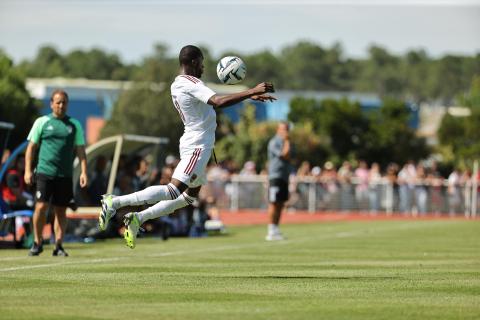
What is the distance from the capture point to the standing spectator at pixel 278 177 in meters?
23.0

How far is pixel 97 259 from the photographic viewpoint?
15.6 m

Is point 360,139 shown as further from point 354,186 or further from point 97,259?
point 97,259

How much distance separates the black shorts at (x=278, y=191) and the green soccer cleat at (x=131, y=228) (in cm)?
998

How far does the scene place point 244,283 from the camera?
1168 cm

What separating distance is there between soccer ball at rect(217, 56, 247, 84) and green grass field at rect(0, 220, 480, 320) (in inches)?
83.4

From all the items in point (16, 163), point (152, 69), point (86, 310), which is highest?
point (152, 69)

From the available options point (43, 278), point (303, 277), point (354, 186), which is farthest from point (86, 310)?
point (354, 186)

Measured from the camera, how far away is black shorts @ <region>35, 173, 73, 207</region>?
52.3 feet

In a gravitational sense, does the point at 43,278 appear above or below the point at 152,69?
below

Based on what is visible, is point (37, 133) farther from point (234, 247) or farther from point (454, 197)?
point (454, 197)

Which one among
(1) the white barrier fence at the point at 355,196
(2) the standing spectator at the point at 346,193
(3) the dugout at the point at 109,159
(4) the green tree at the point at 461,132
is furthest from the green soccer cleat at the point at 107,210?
(4) the green tree at the point at 461,132

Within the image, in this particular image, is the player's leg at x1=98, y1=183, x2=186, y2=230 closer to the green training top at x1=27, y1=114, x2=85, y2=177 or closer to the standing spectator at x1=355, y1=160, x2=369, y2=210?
the green training top at x1=27, y1=114, x2=85, y2=177

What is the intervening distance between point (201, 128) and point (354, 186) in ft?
96.7

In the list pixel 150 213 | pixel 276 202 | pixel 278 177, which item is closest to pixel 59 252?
pixel 150 213
